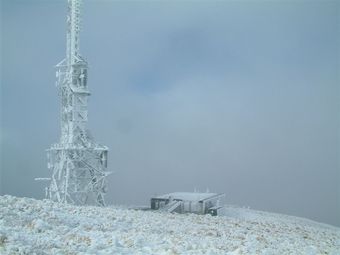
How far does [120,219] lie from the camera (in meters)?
15.8

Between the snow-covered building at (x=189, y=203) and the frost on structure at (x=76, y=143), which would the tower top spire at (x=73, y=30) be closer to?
the frost on structure at (x=76, y=143)

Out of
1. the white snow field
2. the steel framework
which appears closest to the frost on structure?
the steel framework

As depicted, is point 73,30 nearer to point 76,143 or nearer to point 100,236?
point 76,143

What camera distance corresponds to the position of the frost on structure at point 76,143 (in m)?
29.5

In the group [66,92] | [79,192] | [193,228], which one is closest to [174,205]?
[79,192]

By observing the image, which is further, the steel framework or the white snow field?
the steel framework

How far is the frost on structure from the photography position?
96.6 feet

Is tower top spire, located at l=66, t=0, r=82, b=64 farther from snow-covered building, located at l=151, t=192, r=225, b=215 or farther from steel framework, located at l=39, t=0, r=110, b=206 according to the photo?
snow-covered building, located at l=151, t=192, r=225, b=215

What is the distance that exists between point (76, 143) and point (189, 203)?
307 inches

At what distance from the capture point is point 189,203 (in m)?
29.0

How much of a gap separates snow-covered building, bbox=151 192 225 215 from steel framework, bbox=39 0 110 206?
12.1 feet

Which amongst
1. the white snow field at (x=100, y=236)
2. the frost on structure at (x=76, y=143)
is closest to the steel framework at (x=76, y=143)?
the frost on structure at (x=76, y=143)

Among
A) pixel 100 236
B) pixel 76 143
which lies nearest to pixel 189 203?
pixel 76 143

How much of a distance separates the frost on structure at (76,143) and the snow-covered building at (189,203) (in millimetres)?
3645
